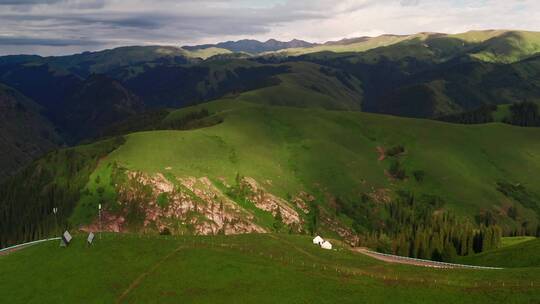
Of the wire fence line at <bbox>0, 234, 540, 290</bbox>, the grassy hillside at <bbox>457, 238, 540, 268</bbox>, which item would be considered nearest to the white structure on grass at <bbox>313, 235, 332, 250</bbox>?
the wire fence line at <bbox>0, 234, 540, 290</bbox>

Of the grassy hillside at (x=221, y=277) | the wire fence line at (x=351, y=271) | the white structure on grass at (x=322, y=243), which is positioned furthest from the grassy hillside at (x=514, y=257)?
the wire fence line at (x=351, y=271)

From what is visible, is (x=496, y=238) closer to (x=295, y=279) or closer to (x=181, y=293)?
(x=295, y=279)

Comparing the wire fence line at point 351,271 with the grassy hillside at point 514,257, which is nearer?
the wire fence line at point 351,271

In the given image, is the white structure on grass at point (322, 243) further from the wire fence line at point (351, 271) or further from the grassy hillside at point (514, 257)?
the grassy hillside at point (514, 257)

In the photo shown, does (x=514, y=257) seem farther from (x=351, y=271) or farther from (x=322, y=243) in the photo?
(x=351, y=271)

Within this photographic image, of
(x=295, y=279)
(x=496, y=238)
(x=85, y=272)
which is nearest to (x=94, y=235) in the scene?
(x=85, y=272)

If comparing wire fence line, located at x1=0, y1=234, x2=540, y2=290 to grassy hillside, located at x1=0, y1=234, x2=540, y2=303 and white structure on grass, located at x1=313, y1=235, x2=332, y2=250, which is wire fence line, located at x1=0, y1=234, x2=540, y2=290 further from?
white structure on grass, located at x1=313, y1=235, x2=332, y2=250

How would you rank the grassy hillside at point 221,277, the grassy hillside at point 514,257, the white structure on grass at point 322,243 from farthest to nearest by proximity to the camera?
1. the white structure on grass at point 322,243
2. the grassy hillside at point 514,257
3. the grassy hillside at point 221,277

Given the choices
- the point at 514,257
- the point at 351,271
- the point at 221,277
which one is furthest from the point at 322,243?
the point at 221,277
